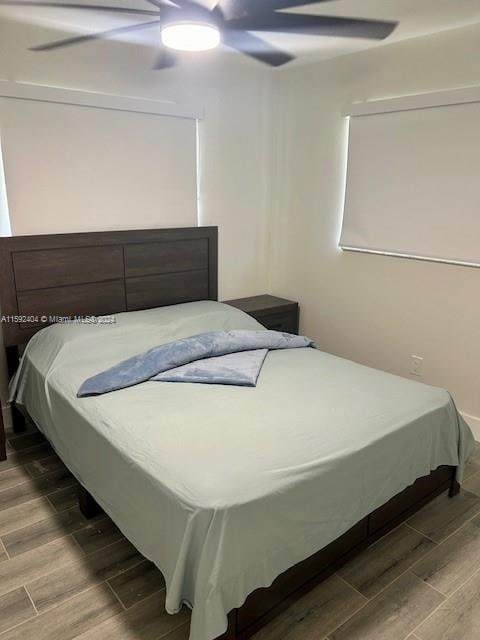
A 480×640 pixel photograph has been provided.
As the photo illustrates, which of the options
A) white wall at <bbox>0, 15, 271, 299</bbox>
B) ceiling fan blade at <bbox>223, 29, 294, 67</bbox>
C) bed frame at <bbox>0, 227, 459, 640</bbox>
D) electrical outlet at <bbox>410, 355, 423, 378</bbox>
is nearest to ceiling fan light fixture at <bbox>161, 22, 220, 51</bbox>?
ceiling fan blade at <bbox>223, 29, 294, 67</bbox>

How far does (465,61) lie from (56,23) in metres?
2.23

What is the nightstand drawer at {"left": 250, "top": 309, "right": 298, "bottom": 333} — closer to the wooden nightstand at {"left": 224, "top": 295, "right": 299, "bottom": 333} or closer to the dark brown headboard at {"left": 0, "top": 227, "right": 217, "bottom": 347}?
the wooden nightstand at {"left": 224, "top": 295, "right": 299, "bottom": 333}

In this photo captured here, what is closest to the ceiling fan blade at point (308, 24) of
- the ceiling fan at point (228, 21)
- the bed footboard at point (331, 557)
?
the ceiling fan at point (228, 21)

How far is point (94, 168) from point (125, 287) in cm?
76

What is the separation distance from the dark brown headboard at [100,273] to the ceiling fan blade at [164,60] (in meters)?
1.03

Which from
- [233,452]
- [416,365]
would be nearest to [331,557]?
[233,452]

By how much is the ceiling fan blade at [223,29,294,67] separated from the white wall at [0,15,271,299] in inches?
25.3

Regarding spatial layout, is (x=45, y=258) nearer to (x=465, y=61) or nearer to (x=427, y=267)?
(x=427, y=267)

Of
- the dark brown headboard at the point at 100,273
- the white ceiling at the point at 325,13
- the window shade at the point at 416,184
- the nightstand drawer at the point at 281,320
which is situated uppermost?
the white ceiling at the point at 325,13

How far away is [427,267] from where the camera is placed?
9.61ft

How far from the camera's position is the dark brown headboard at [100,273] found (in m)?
2.71

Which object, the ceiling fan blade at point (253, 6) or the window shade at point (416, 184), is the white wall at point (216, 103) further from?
the ceiling fan blade at point (253, 6)

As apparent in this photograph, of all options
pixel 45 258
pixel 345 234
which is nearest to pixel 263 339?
pixel 345 234

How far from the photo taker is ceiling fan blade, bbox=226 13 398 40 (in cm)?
190
